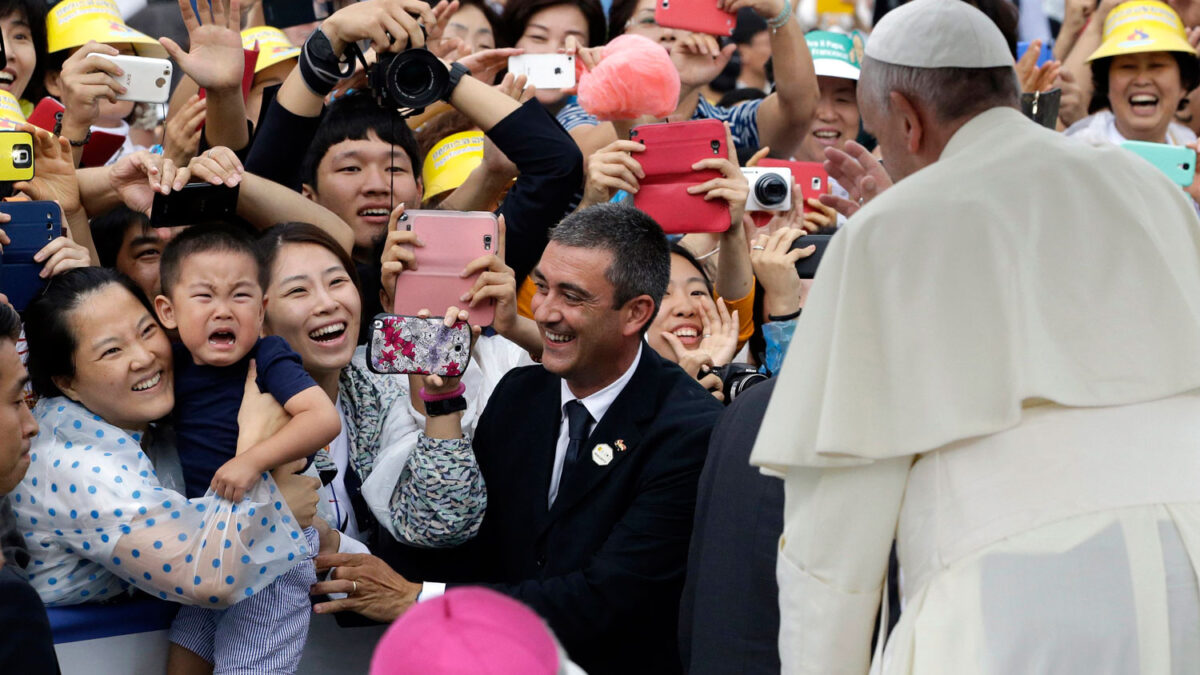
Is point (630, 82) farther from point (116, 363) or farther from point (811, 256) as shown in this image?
point (116, 363)

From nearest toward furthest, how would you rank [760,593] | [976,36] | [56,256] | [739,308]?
[976,36]
[760,593]
[56,256]
[739,308]

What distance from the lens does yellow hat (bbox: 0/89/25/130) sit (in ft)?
14.8

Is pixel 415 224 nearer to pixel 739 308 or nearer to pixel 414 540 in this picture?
pixel 414 540

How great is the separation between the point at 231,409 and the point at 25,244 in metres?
0.71

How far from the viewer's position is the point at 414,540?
4176 millimetres

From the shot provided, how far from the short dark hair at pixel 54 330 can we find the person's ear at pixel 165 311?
0.22 metres

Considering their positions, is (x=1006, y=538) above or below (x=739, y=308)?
above

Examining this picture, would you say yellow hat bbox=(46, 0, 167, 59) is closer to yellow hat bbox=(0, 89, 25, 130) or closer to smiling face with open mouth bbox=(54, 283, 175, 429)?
yellow hat bbox=(0, 89, 25, 130)

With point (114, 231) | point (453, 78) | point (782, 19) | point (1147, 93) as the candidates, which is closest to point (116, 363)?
point (114, 231)

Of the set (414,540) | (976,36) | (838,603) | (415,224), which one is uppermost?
(976,36)

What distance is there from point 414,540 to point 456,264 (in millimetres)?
817

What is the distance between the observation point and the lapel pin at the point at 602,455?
13.7 ft

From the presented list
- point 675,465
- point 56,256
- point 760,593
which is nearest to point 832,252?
point 760,593

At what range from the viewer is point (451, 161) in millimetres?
5680
